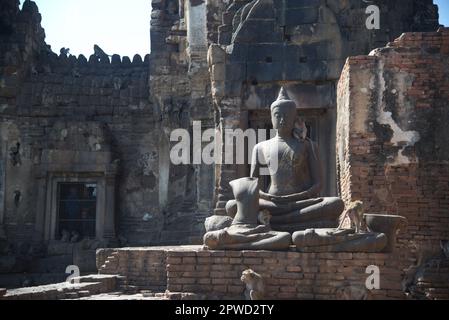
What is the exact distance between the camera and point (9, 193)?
18.2m

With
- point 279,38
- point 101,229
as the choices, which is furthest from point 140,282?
point 101,229

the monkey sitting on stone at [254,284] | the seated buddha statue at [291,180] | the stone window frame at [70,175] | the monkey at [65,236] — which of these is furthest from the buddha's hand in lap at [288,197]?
the monkey at [65,236]

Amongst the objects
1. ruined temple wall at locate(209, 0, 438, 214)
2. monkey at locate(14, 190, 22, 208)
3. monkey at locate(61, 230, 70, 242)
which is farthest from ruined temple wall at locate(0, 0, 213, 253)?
ruined temple wall at locate(209, 0, 438, 214)

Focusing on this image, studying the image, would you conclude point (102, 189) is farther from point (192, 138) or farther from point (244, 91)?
point (244, 91)

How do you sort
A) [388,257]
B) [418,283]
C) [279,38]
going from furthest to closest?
[279,38]
[418,283]
[388,257]

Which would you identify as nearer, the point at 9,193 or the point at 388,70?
the point at 388,70

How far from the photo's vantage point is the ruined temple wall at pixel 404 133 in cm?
1129

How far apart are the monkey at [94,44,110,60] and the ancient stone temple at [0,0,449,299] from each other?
0.17 feet

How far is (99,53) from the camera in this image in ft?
63.7

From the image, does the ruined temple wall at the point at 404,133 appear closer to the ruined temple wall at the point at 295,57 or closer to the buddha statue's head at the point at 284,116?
the buddha statue's head at the point at 284,116

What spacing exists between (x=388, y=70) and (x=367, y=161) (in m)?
1.34

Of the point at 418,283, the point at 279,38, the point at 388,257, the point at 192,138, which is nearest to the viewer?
the point at 388,257

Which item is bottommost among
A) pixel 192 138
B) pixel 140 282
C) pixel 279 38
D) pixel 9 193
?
pixel 140 282

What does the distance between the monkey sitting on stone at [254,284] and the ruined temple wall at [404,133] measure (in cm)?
380
